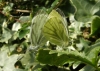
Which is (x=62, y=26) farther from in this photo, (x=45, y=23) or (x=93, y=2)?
(x=93, y=2)

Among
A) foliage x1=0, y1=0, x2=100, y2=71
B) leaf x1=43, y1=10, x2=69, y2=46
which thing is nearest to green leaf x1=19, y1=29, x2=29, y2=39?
foliage x1=0, y1=0, x2=100, y2=71

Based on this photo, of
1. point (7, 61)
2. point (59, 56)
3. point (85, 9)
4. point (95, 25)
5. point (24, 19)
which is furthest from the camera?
point (24, 19)

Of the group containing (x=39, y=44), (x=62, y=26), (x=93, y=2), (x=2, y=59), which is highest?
(x=93, y=2)

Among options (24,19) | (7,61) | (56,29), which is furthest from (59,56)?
(24,19)

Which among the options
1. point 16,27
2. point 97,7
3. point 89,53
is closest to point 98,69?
point 89,53

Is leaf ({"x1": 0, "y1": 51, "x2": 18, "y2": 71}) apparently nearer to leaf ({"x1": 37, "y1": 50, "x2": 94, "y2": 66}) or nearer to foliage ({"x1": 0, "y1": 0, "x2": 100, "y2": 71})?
foliage ({"x1": 0, "y1": 0, "x2": 100, "y2": 71})

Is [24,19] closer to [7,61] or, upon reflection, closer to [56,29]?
[7,61]

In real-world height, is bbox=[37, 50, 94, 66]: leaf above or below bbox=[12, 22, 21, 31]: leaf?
below
